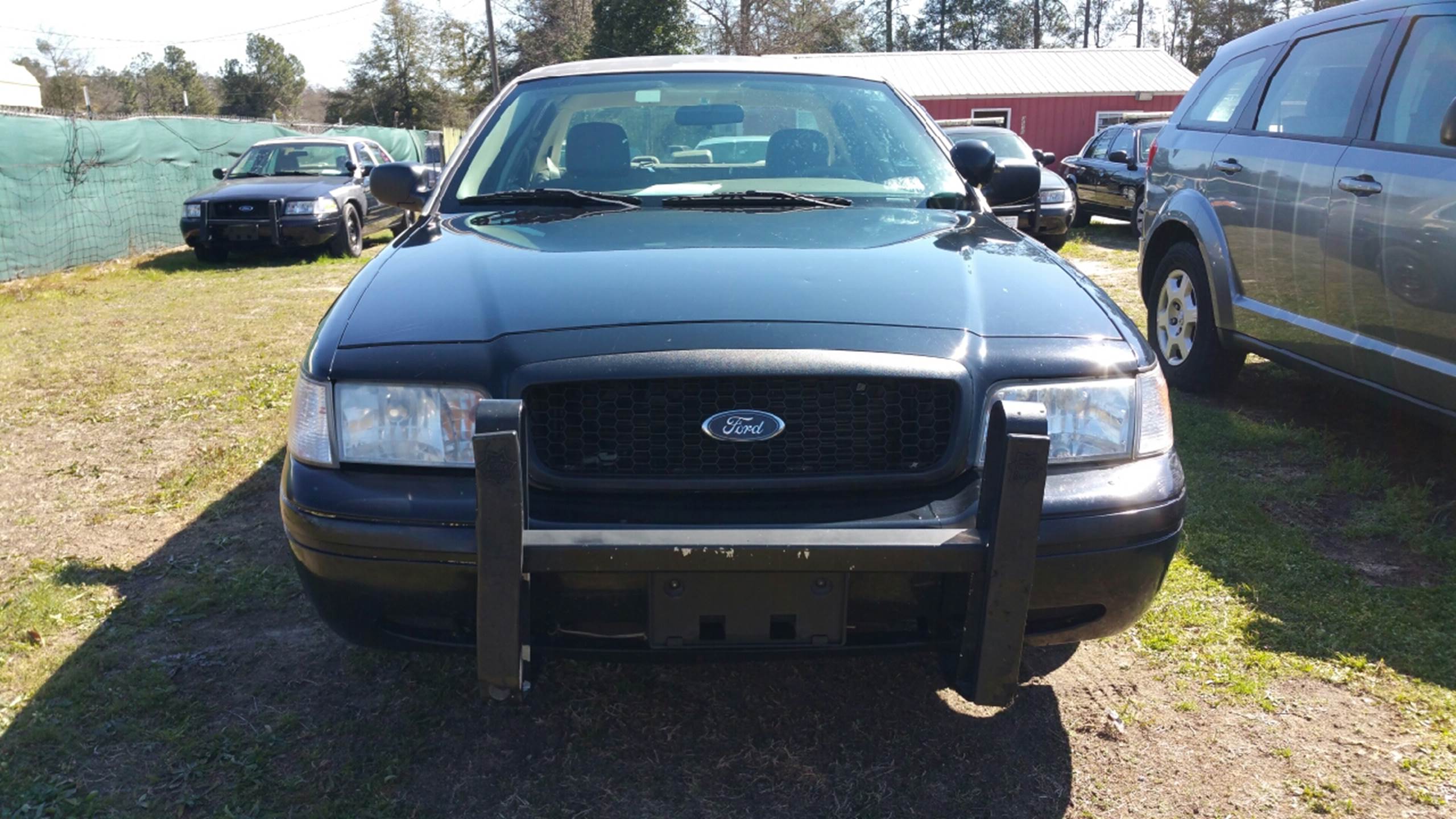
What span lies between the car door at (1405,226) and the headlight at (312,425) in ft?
11.4

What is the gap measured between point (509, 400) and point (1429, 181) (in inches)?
133

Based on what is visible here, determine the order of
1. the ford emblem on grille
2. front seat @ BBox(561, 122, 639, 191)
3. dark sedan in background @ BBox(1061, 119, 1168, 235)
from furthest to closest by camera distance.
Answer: dark sedan in background @ BBox(1061, 119, 1168, 235)
front seat @ BBox(561, 122, 639, 191)
the ford emblem on grille

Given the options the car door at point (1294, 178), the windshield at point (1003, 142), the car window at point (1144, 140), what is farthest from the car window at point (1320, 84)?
the car window at point (1144, 140)

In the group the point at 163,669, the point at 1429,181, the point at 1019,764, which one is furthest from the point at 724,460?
the point at 1429,181

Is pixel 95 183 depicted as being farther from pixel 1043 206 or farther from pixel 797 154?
pixel 797 154

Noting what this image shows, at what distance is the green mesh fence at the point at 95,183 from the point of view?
36.7 ft

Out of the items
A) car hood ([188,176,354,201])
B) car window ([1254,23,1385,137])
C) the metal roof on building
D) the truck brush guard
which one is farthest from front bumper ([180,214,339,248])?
the metal roof on building

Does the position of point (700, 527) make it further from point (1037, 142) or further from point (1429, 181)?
point (1037, 142)

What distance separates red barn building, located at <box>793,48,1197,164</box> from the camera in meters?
29.8

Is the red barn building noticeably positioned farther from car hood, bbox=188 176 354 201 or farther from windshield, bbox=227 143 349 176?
car hood, bbox=188 176 354 201

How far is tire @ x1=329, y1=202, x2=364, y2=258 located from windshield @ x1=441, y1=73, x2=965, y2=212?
1019 centimetres

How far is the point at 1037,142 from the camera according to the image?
3047cm

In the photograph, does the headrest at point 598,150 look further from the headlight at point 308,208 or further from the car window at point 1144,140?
the car window at point 1144,140

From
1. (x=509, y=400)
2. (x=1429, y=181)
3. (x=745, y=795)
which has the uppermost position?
(x=1429, y=181)
